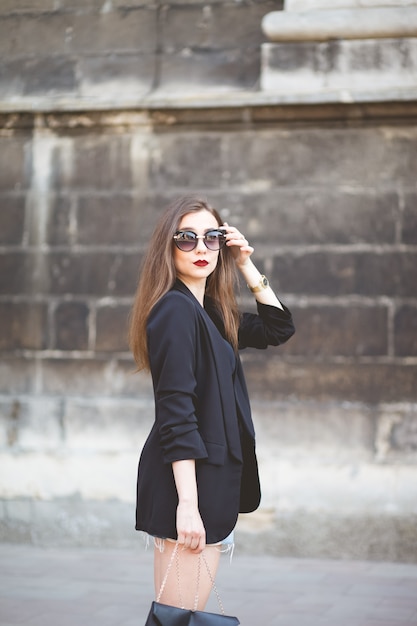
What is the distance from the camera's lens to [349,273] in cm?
660

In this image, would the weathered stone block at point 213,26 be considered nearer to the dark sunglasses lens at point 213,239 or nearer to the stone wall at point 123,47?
the stone wall at point 123,47

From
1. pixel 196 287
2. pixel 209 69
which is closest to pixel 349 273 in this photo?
pixel 209 69

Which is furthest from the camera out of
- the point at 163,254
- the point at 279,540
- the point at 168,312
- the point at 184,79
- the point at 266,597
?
the point at 184,79

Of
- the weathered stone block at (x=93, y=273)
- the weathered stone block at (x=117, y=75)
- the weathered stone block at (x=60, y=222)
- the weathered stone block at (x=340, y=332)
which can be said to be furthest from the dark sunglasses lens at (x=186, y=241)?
the weathered stone block at (x=117, y=75)

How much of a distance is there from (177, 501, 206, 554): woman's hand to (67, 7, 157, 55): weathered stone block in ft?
15.7

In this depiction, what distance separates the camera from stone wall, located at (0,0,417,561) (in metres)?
6.52

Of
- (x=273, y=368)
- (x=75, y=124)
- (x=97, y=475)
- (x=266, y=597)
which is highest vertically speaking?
(x=75, y=124)

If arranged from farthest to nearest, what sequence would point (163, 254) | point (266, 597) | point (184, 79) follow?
point (184, 79), point (266, 597), point (163, 254)

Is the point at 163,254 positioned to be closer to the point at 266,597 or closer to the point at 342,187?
the point at 266,597

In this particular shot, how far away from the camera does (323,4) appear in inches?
265

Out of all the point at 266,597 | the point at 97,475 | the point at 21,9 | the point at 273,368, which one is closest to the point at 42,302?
the point at 97,475

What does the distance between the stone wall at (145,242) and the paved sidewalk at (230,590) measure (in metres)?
0.25

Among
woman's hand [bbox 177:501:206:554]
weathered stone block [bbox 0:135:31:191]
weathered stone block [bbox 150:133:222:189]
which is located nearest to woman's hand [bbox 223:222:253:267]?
woman's hand [bbox 177:501:206:554]

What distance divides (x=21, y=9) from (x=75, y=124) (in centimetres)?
104
